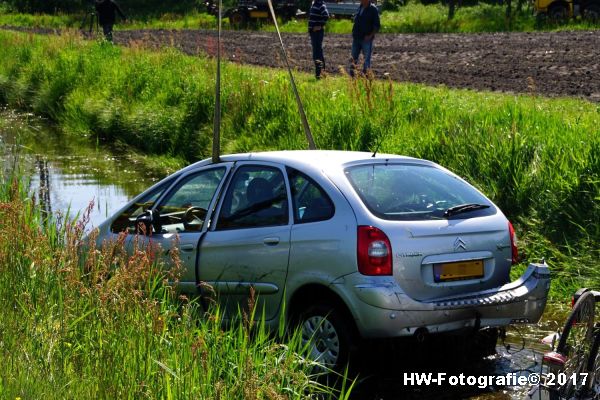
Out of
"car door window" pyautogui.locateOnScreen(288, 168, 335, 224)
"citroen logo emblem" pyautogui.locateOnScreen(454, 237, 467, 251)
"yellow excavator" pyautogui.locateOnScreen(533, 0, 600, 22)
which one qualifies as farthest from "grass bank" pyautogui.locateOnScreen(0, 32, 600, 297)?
"yellow excavator" pyautogui.locateOnScreen(533, 0, 600, 22)

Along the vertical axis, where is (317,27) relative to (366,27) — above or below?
below

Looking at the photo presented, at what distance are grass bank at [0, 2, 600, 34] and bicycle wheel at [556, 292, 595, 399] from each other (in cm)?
3251

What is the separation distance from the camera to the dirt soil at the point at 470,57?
21.9m

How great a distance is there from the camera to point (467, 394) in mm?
7418

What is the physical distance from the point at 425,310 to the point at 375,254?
0.48 meters

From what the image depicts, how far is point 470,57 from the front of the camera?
94.0 ft

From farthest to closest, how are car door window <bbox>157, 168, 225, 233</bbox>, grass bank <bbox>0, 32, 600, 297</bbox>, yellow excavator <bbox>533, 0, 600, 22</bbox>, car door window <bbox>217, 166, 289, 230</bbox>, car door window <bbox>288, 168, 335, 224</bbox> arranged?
yellow excavator <bbox>533, 0, 600, 22</bbox> → grass bank <bbox>0, 32, 600, 297</bbox> → car door window <bbox>157, 168, 225, 233</bbox> → car door window <bbox>217, 166, 289, 230</bbox> → car door window <bbox>288, 168, 335, 224</bbox>

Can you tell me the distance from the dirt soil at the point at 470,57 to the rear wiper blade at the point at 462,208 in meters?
8.22

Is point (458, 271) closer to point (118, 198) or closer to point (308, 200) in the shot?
point (308, 200)

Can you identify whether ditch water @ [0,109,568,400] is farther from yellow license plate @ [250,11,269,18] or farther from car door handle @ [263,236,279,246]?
yellow license plate @ [250,11,269,18]

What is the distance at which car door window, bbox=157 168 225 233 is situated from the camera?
29.0 feet

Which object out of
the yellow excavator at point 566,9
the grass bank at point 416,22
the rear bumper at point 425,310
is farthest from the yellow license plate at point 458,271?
the yellow excavator at point 566,9

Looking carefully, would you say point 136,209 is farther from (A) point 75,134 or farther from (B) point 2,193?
(A) point 75,134

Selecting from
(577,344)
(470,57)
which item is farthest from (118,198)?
(470,57)
